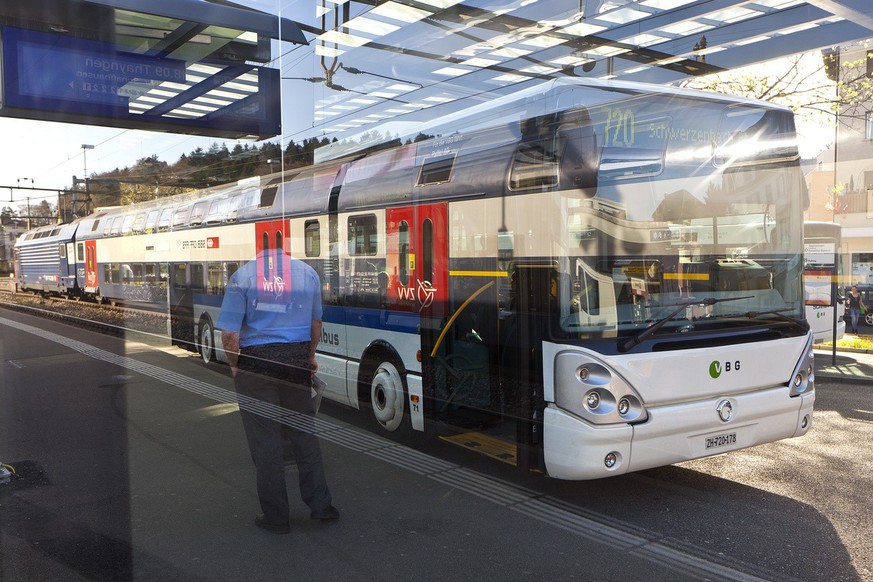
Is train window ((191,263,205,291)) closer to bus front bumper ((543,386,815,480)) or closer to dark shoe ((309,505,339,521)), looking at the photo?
dark shoe ((309,505,339,521))

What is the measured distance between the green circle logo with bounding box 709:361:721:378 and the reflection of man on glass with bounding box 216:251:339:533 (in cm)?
268

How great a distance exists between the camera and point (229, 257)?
7777mm

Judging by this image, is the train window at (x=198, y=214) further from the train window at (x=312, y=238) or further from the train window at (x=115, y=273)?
the train window at (x=115, y=273)

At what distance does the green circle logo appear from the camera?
4.46m

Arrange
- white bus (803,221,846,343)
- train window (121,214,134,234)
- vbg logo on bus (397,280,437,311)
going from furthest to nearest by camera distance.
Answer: white bus (803,221,846,343) < train window (121,214,134,234) < vbg logo on bus (397,280,437,311)

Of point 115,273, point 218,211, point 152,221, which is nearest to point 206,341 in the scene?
point 152,221

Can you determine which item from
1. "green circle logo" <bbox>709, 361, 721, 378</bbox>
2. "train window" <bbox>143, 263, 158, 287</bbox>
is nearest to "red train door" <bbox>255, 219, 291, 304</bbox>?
"green circle logo" <bbox>709, 361, 721, 378</bbox>

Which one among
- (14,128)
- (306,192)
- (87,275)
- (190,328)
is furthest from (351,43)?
(87,275)

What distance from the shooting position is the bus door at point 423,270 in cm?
555

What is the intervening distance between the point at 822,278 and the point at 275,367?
12.6 meters

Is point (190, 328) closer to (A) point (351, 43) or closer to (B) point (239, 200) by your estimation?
(B) point (239, 200)

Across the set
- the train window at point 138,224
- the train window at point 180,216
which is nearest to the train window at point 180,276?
the train window at point 138,224

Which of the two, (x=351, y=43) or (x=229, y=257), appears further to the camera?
(x=229, y=257)

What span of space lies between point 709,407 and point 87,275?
11.9 metres
